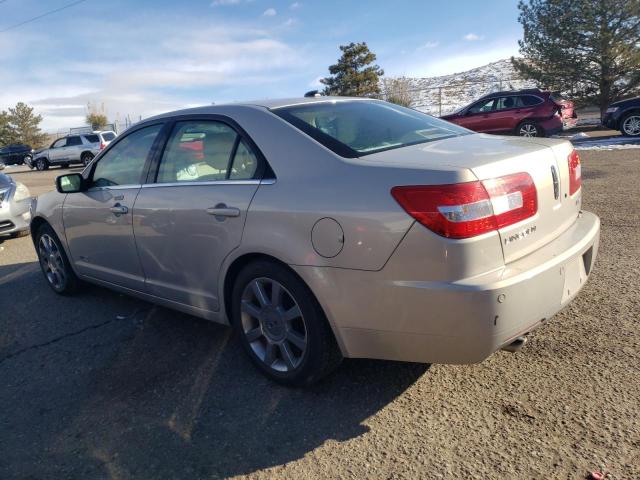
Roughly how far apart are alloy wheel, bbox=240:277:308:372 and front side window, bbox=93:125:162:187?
55.1 inches

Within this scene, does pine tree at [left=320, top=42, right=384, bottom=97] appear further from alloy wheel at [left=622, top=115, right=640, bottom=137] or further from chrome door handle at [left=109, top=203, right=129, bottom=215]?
chrome door handle at [left=109, top=203, right=129, bottom=215]

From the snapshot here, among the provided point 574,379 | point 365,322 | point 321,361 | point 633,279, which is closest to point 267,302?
point 321,361

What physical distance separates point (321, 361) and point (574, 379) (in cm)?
136

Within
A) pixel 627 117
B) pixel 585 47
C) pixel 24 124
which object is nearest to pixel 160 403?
pixel 627 117

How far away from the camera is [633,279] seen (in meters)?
4.07

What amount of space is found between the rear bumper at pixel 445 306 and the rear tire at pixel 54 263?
120 inches

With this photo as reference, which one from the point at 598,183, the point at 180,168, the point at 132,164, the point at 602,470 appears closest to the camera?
the point at 602,470

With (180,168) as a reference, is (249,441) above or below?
below

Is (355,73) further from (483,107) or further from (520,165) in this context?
(520,165)

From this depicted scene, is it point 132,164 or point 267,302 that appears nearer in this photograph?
point 267,302

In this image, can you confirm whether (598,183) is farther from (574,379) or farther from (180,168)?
(180,168)

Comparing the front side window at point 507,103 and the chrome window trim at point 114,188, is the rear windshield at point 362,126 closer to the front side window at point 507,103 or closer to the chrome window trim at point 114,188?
the chrome window trim at point 114,188

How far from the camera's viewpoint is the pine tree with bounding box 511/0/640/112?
19.6 metres

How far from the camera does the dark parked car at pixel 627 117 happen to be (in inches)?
560
